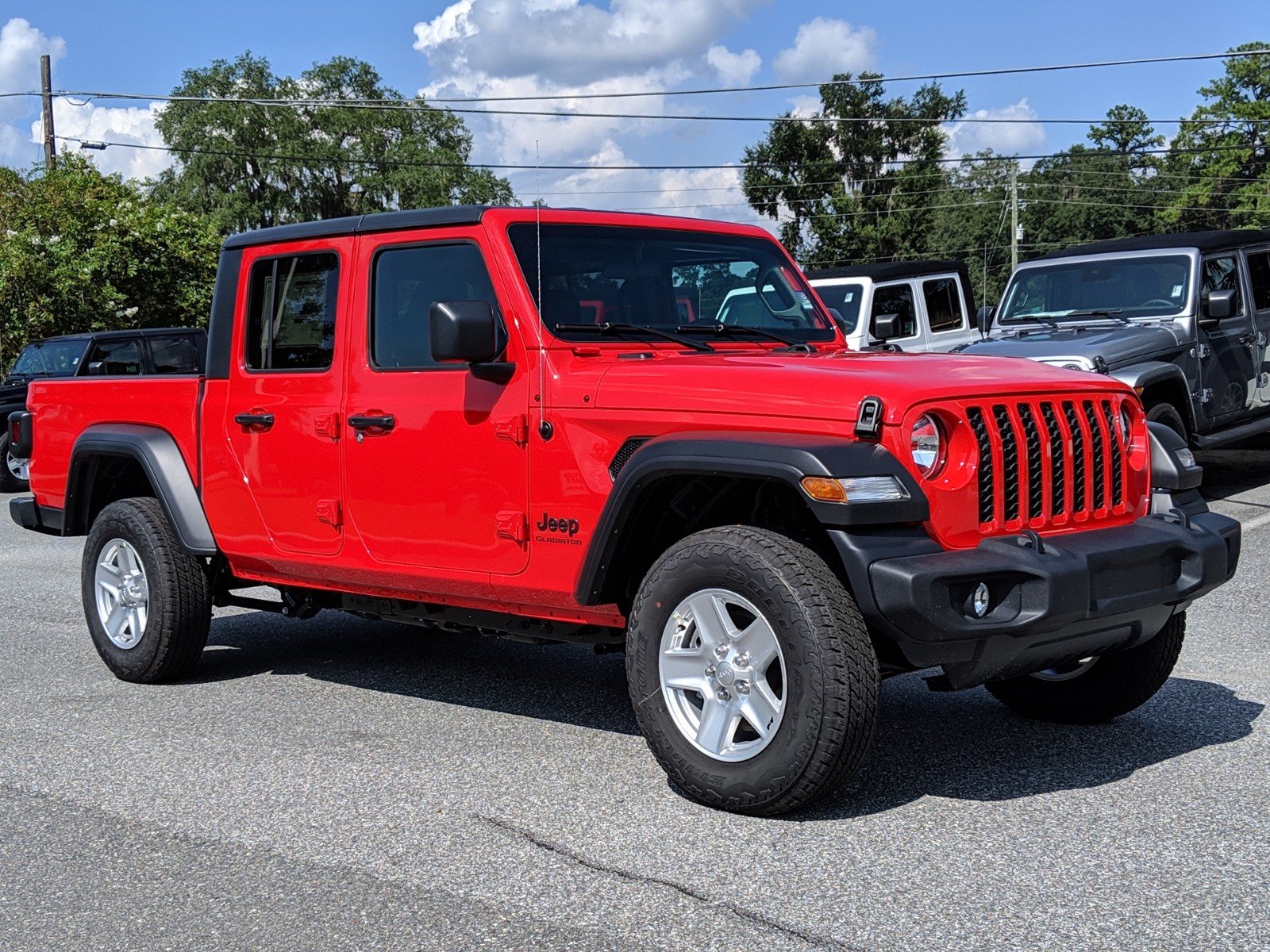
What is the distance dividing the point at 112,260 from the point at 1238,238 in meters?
19.2

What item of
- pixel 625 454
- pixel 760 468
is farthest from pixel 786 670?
pixel 625 454

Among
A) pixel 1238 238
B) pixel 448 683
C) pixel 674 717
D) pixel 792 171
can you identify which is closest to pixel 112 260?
pixel 1238 238

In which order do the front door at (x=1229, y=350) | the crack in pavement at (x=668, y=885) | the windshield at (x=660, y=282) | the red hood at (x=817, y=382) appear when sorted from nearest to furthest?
the crack in pavement at (x=668, y=885) < the red hood at (x=817, y=382) < the windshield at (x=660, y=282) < the front door at (x=1229, y=350)

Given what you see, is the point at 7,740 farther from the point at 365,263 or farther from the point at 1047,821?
the point at 1047,821

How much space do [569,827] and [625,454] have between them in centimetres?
121

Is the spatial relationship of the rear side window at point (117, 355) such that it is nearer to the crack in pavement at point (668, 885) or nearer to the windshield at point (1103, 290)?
the windshield at point (1103, 290)

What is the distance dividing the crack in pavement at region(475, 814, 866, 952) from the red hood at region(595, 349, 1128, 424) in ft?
4.54

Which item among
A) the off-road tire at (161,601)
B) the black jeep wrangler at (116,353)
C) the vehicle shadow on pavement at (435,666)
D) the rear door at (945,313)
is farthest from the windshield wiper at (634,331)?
the rear door at (945,313)

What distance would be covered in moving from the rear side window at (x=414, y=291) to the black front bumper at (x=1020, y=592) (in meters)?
1.94

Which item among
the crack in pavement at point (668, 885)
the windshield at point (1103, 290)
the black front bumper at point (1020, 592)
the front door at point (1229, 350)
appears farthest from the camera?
the windshield at point (1103, 290)

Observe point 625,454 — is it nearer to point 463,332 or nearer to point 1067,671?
point 463,332

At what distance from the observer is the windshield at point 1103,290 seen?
11.8m

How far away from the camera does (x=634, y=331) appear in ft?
17.3

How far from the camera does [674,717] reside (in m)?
4.47
